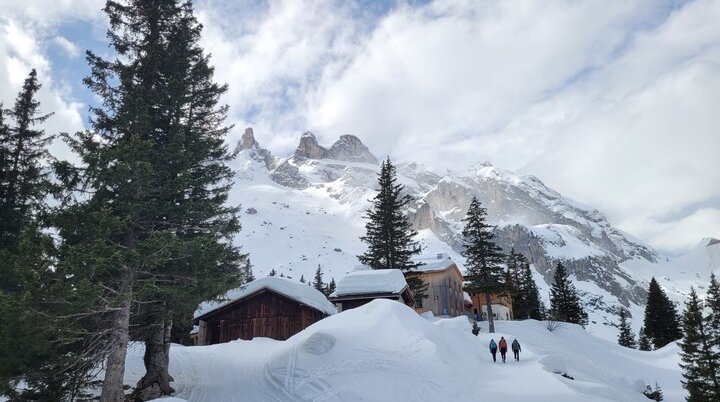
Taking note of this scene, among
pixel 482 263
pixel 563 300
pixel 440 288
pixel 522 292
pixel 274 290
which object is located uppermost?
pixel 482 263

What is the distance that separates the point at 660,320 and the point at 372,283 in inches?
1996

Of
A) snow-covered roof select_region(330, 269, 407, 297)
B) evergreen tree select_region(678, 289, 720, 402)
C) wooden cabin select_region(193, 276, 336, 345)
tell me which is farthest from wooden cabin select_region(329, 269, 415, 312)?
evergreen tree select_region(678, 289, 720, 402)

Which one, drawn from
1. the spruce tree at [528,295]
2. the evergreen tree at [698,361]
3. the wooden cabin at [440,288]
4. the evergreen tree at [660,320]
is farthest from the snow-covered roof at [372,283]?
the evergreen tree at [660,320]

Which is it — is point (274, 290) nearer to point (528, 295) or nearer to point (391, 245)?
point (391, 245)

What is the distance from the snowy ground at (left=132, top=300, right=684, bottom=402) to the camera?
16938 mm

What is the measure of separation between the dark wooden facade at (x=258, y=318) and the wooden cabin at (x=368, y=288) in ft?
11.1

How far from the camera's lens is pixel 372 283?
119ft

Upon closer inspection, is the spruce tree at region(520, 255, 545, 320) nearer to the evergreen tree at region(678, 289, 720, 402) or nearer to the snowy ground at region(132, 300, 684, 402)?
the evergreen tree at region(678, 289, 720, 402)

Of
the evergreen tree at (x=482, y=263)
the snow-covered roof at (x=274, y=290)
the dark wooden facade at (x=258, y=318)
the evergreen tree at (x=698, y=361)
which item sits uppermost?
the evergreen tree at (x=482, y=263)

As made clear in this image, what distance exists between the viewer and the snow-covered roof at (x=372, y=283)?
35531 mm

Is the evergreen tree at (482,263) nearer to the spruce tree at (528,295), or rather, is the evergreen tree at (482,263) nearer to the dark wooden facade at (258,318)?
the dark wooden facade at (258,318)

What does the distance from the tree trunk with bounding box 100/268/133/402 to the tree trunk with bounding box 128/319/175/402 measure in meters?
2.18

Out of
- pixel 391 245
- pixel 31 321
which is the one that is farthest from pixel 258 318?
pixel 31 321

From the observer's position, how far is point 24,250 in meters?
12.5
